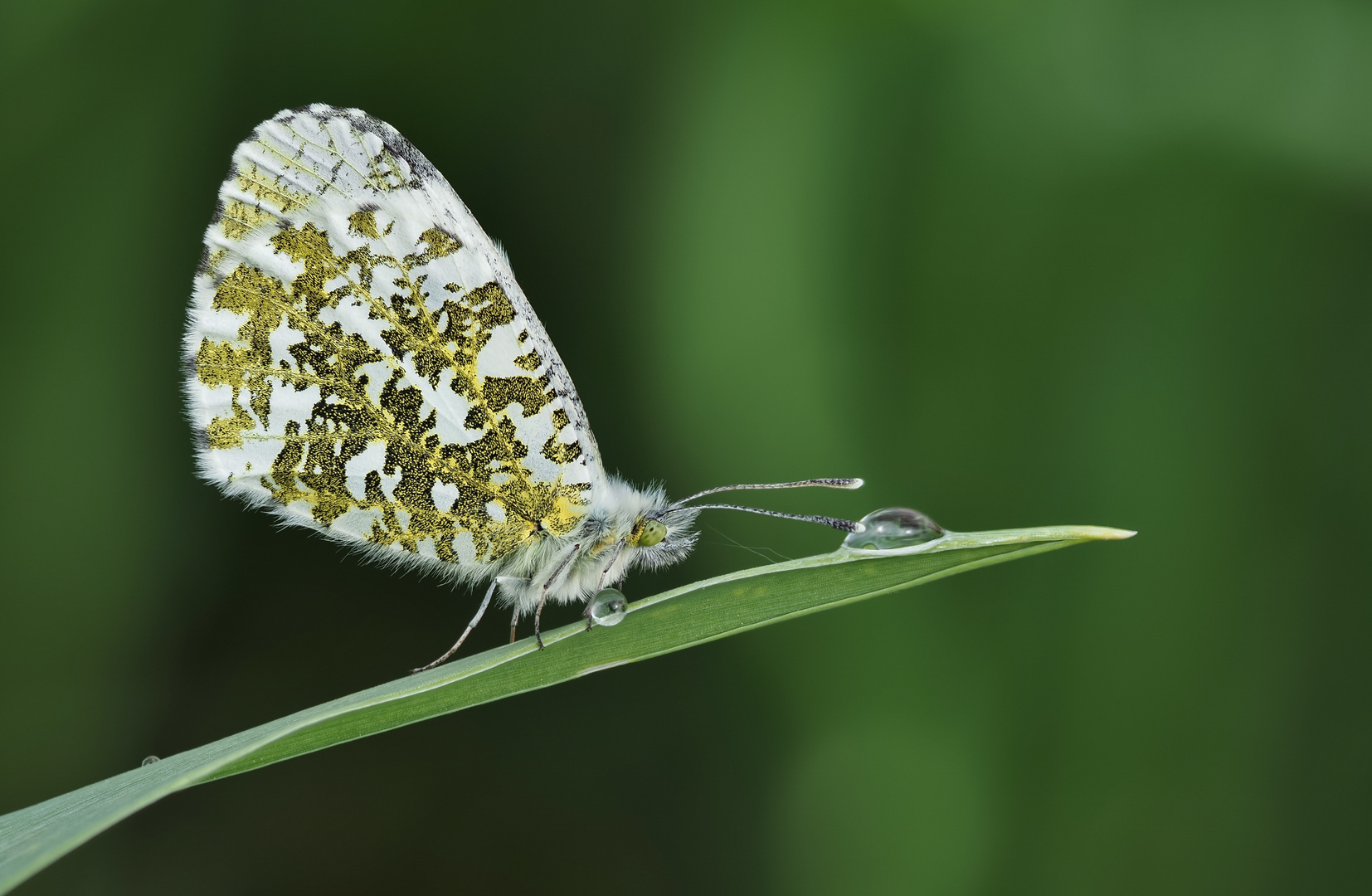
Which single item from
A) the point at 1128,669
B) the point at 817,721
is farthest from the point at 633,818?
the point at 1128,669

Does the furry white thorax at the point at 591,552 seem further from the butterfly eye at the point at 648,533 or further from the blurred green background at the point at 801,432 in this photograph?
the blurred green background at the point at 801,432

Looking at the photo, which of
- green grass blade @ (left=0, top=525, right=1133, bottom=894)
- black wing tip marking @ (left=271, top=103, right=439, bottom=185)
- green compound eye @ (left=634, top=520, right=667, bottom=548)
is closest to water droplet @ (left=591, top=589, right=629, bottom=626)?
green grass blade @ (left=0, top=525, right=1133, bottom=894)

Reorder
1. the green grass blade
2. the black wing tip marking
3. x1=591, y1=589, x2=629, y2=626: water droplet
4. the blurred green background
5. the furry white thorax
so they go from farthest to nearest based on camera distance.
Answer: the blurred green background < the furry white thorax < the black wing tip marking < x1=591, y1=589, x2=629, y2=626: water droplet < the green grass blade

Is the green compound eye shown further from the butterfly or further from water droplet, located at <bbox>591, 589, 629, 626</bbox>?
water droplet, located at <bbox>591, 589, 629, 626</bbox>

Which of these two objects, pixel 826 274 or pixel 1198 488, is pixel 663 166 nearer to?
pixel 826 274

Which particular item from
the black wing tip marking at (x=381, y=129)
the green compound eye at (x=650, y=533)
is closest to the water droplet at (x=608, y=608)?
the green compound eye at (x=650, y=533)

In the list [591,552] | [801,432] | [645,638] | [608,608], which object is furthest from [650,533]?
[801,432]

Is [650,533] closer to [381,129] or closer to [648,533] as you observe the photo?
[648,533]
